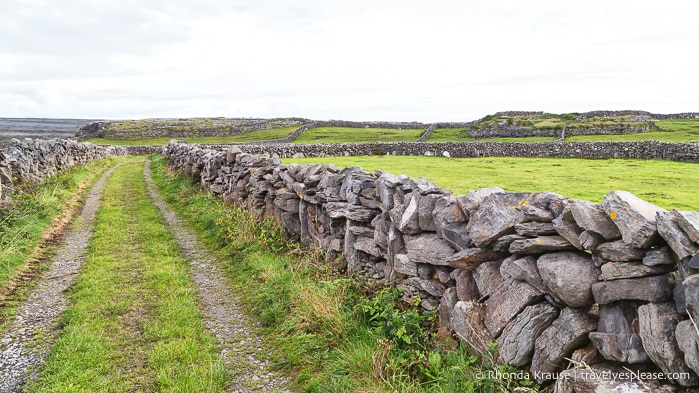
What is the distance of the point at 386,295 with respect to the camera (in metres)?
7.04

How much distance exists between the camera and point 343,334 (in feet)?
21.5

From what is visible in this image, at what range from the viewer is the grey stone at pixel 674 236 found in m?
3.60

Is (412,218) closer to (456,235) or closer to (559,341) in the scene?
(456,235)

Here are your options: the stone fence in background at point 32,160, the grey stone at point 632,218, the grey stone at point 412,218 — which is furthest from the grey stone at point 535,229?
the stone fence in background at point 32,160

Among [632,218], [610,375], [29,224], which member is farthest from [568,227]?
[29,224]

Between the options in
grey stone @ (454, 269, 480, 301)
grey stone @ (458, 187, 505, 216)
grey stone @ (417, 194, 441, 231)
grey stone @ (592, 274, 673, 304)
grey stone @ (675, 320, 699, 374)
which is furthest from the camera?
grey stone @ (417, 194, 441, 231)

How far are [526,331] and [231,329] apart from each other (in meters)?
4.76

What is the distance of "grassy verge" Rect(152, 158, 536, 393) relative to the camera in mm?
5246

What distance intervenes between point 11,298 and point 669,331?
33.8 feet

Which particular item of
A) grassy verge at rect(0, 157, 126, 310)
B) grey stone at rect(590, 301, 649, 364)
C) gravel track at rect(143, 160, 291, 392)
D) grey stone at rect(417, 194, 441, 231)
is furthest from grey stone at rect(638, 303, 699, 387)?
grassy verge at rect(0, 157, 126, 310)

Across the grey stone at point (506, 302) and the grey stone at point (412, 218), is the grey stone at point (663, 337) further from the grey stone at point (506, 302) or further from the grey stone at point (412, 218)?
the grey stone at point (412, 218)

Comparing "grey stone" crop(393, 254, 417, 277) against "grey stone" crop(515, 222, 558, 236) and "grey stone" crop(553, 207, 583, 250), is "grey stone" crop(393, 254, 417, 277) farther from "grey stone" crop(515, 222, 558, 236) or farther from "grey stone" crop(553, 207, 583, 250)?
"grey stone" crop(553, 207, 583, 250)

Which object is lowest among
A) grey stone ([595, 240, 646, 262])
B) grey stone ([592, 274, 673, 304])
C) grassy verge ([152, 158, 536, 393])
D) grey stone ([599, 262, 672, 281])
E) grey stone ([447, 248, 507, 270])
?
grassy verge ([152, 158, 536, 393])

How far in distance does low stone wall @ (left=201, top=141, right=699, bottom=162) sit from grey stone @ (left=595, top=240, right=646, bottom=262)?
27408mm
